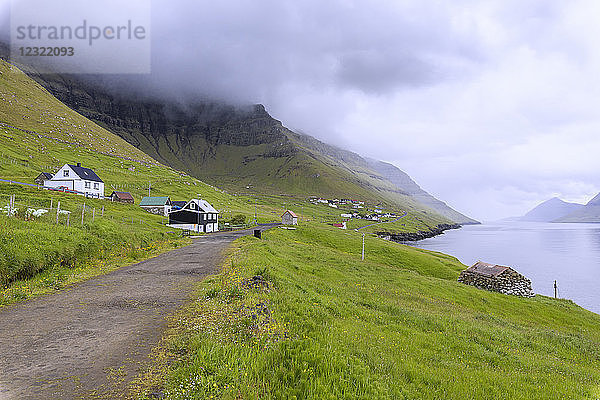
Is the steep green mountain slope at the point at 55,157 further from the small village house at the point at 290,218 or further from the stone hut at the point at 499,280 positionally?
the stone hut at the point at 499,280

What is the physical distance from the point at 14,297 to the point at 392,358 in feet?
54.5

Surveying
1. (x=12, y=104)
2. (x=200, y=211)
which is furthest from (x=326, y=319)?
(x=12, y=104)

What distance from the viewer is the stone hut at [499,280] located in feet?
147

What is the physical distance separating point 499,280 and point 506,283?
0.96 metres

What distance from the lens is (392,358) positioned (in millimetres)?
10305

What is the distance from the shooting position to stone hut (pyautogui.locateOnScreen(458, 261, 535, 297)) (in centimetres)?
4472

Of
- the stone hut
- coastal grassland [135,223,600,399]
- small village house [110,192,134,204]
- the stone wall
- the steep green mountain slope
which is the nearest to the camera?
coastal grassland [135,223,600,399]

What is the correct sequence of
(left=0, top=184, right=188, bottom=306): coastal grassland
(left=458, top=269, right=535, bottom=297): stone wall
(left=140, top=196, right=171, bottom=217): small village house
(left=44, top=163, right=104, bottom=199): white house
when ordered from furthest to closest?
(left=140, top=196, right=171, bottom=217): small village house
(left=44, top=163, right=104, bottom=199): white house
(left=458, top=269, right=535, bottom=297): stone wall
(left=0, top=184, right=188, bottom=306): coastal grassland

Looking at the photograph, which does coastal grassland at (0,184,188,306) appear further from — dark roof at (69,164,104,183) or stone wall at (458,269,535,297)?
dark roof at (69,164,104,183)

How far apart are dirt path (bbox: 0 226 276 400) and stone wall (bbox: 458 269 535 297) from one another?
47.0 metres

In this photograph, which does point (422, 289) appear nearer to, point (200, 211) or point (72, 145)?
point (200, 211)

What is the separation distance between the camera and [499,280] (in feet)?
151

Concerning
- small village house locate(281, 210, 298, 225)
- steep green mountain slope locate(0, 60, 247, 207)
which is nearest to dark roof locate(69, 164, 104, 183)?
steep green mountain slope locate(0, 60, 247, 207)

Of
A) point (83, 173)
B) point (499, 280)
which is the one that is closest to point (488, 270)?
point (499, 280)
